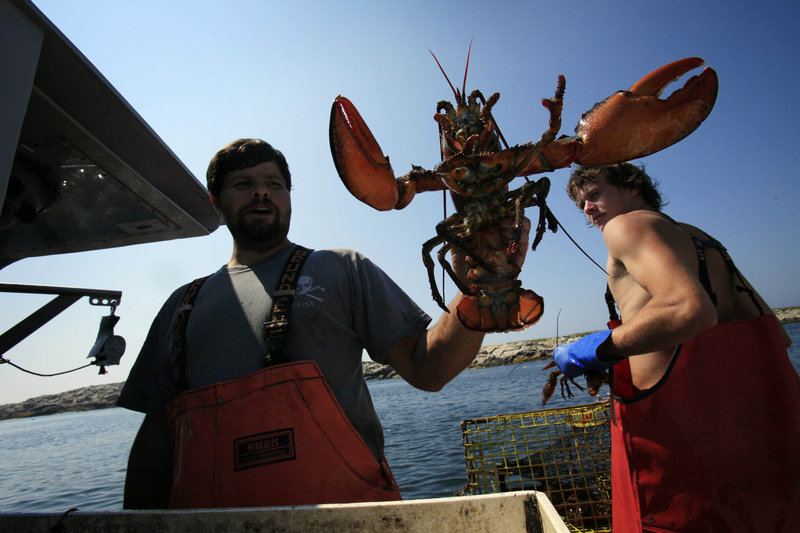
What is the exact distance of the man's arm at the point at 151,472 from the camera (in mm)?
1988

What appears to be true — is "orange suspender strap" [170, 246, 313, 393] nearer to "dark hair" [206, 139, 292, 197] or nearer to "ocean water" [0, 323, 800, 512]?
"dark hair" [206, 139, 292, 197]

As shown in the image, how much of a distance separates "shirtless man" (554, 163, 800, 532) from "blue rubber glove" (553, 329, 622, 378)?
12mm

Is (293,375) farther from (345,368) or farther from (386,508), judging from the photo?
(386,508)

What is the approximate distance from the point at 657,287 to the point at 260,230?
83.0 inches

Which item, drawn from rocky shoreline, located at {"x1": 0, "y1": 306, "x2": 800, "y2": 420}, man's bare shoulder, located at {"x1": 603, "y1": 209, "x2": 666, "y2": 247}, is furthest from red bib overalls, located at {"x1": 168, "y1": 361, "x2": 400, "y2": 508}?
rocky shoreline, located at {"x1": 0, "y1": 306, "x2": 800, "y2": 420}

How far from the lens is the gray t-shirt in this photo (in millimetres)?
1866

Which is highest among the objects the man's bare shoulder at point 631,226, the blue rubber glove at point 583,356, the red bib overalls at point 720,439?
the man's bare shoulder at point 631,226

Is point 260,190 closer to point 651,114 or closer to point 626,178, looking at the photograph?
point 651,114

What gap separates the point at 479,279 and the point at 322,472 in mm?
1044

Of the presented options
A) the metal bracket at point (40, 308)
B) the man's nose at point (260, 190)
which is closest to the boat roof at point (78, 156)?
the metal bracket at point (40, 308)

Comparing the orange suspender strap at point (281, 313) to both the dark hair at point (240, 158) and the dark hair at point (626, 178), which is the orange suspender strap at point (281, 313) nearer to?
the dark hair at point (240, 158)

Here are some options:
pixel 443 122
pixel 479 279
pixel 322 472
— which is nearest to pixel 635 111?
pixel 443 122

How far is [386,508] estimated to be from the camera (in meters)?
1.27

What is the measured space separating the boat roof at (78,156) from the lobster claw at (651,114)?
7.86 feet
